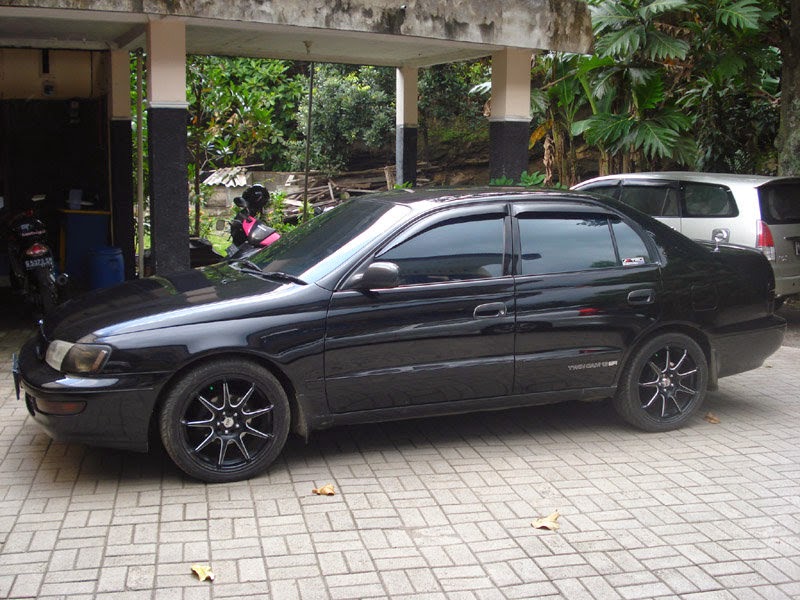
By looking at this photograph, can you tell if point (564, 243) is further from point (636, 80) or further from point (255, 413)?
point (636, 80)

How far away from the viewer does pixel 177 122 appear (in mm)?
8727

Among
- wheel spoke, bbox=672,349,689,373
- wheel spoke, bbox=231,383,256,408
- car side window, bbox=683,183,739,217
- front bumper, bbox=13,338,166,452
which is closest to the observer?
front bumper, bbox=13,338,166,452

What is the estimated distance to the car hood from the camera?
524 centimetres

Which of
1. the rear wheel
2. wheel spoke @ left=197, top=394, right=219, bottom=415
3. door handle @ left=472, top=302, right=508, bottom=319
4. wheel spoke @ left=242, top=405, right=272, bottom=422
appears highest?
door handle @ left=472, top=302, right=508, bottom=319

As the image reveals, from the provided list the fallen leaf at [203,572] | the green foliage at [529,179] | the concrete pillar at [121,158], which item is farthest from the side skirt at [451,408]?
the concrete pillar at [121,158]

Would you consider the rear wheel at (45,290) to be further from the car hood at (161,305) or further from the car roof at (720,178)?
the car roof at (720,178)

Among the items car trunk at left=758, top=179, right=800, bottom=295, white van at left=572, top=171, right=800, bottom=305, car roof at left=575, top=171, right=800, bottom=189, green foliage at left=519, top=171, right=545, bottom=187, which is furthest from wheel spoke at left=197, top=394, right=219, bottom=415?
car roof at left=575, top=171, right=800, bottom=189

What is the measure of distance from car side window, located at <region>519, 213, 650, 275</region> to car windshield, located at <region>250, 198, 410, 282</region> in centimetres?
84

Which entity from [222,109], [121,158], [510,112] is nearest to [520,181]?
[510,112]

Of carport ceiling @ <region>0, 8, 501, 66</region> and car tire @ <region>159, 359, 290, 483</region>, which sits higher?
carport ceiling @ <region>0, 8, 501, 66</region>

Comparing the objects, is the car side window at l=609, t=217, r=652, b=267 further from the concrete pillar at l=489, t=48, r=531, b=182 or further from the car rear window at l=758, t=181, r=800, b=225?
the concrete pillar at l=489, t=48, r=531, b=182

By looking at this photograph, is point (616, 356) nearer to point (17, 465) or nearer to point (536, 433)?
point (536, 433)

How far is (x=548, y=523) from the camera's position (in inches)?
191

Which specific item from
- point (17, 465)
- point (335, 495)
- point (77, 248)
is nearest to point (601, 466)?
point (335, 495)
